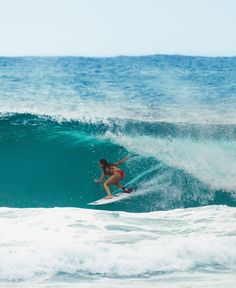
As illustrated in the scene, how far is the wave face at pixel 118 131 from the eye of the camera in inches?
200

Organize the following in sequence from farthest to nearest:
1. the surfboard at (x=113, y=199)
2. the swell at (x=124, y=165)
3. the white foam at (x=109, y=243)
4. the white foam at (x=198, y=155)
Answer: the white foam at (x=198, y=155) → the swell at (x=124, y=165) → the surfboard at (x=113, y=199) → the white foam at (x=109, y=243)

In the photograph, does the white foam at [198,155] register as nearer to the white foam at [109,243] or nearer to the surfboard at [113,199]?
the white foam at [109,243]

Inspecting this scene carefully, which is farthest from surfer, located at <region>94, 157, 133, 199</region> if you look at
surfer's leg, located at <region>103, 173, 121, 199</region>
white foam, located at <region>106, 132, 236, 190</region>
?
white foam, located at <region>106, 132, 236, 190</region>

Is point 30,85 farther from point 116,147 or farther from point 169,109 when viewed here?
point 116,147

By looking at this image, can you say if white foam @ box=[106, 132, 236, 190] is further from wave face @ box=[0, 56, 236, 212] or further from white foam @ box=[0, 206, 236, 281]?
white foam @ box=[0, 206, 236, 281]

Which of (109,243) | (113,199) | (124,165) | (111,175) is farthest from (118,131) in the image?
(109,243)

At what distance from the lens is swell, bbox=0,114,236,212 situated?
500 centimetres

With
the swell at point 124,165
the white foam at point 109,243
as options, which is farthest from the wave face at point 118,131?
the white foam at point 109,243

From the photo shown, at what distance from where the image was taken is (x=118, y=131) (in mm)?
5738

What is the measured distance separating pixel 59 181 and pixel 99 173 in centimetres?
41

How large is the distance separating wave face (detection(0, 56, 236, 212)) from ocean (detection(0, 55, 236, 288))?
0.05ft

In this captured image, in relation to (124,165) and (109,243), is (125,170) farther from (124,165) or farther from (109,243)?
(109,243)

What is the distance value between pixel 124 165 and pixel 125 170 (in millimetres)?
109

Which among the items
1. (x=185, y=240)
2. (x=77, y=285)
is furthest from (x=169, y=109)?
(x=77, y=285)
